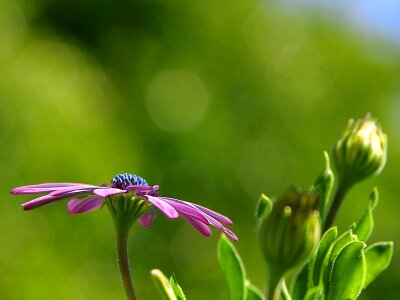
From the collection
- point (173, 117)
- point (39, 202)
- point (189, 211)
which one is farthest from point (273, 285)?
point (173, 117)

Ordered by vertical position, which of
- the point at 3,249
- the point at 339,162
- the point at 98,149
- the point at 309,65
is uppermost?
the point at 309,65

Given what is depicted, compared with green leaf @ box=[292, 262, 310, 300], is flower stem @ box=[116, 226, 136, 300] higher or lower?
lower

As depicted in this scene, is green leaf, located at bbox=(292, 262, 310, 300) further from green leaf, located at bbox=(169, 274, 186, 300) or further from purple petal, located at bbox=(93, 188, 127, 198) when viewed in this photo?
purple petal, located at bbox=(93, 188, 127, 198)

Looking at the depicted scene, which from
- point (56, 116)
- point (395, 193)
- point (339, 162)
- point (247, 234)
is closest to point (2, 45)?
point (56, 116)

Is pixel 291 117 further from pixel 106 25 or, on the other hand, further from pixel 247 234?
pixel 106 25

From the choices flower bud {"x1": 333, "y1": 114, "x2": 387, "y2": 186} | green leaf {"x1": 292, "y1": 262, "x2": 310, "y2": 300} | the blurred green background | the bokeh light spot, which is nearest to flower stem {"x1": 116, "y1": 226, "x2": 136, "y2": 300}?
green leaf {"x1": 292, "y1": 262, "x2": 310, "y2": 300}

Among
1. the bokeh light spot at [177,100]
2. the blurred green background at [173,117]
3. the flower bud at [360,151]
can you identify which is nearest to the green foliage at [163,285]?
the flower bud at [360,151]
